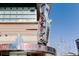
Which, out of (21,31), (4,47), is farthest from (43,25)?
(4,47)

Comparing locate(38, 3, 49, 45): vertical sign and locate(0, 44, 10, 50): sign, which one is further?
locate(38, 3, 49, 45): vertical sign

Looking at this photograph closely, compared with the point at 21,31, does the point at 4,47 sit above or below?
below

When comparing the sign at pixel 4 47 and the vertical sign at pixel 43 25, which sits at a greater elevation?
the vertical sign at pixel 43 25

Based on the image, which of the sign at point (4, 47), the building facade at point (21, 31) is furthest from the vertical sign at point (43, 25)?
the sign at point (4, 47)

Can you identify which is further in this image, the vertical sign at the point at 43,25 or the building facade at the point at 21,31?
the vertical sign at the point at 43,25

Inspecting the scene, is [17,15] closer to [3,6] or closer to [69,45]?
[3,6]

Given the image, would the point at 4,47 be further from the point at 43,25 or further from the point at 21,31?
the point at 43,25

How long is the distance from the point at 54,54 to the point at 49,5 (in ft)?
3.78

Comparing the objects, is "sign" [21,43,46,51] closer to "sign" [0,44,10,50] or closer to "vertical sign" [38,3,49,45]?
"vertical sign" [38,3,49,45]

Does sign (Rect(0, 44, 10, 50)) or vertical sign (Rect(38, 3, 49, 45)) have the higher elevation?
vertical sign (Rect(38, 3, 49, 45))

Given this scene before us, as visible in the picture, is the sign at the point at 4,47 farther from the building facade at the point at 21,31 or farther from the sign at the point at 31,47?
the sign at the point at 31,47

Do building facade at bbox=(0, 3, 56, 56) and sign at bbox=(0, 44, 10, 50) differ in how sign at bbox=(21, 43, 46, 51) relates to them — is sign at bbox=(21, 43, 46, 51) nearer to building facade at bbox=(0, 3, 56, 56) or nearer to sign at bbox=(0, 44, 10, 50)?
building facade at bbox=(0, 3, 56, 56)

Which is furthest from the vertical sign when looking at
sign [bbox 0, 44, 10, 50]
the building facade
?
sign [bbox 0, 44, 10, 50]

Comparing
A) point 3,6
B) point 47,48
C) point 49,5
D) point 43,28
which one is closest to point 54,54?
point 47,48
